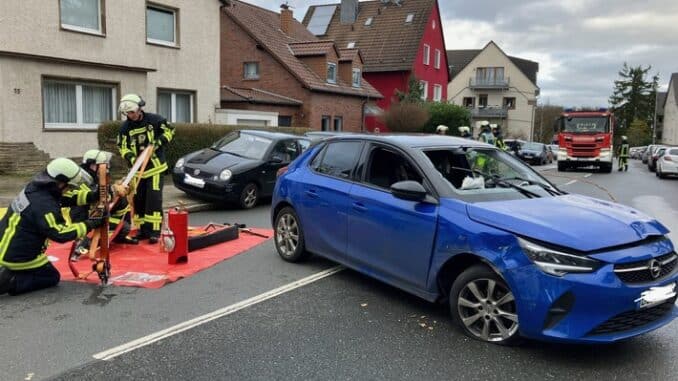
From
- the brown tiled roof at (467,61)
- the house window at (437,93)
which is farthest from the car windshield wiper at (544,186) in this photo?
the brown tiled roof at (467,61)

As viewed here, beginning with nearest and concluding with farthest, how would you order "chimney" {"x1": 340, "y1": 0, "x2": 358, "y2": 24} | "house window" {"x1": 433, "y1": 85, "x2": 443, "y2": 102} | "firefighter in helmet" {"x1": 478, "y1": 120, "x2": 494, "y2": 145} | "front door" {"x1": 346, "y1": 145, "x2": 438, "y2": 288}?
1. "front door" {"x1": 346, "y1": 145, "x2": 438, "y2": 288}
2. "firefighter in helmet" {"x1": 478, "y1": 120, "x2": 494, "y2": 145}
3. "chimney" {"x1": 340, "y1": 0, "x2": 358, "y2": 24}
4. "house window" {"x1": 433, "y1": 85, "x2": 443, "y2": 102}

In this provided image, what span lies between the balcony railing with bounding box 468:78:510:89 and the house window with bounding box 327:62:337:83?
3985 centimetres

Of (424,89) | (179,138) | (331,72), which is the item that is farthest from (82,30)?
(424,89)

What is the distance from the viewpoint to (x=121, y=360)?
153 inches

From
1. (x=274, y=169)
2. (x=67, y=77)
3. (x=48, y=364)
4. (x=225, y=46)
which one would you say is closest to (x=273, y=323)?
(x=48, y=364)

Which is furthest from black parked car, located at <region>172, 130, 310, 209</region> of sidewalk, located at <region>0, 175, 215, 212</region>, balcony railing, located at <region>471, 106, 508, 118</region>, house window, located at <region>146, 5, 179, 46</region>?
balcony railing, located at <region>471, 106, 508, 118</region>

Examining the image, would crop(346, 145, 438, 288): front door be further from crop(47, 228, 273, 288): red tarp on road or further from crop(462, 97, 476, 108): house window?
crop(462, 97, 476, 108): house window

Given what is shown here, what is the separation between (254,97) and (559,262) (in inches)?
912

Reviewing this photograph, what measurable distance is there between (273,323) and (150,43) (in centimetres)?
1675

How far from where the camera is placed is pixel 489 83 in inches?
2625

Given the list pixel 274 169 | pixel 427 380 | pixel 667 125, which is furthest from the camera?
pixel 667 125

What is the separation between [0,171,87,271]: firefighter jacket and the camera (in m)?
Result: 5.06

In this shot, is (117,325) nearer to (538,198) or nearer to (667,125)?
(538,198)

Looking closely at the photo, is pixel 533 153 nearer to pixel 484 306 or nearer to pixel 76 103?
pixel 76 103
